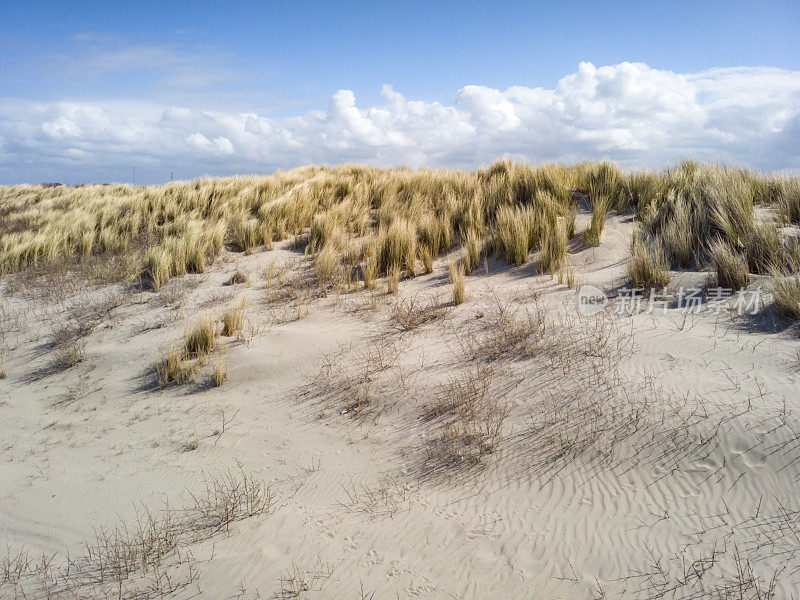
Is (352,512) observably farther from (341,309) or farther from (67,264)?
(67,264)

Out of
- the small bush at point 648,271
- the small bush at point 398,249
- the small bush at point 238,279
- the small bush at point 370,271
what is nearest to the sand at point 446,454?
the small bush at point 648,271

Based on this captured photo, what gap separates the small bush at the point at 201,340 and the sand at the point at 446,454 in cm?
18

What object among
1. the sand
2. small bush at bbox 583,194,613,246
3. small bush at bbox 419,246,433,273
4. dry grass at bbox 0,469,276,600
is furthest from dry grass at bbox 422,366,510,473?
small bush at bbox 583,194,613,246

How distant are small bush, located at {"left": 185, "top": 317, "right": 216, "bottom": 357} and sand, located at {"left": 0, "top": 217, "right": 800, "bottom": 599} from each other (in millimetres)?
176

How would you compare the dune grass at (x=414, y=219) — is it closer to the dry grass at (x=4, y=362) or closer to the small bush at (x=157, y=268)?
the small bush at (x=157, y=268)

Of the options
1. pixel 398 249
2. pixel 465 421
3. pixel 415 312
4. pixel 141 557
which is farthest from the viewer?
pixel 398 249

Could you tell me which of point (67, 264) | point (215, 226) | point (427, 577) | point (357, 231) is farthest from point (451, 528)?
point (67, 264)

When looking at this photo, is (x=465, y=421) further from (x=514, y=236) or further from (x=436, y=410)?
(x=514, y=236)

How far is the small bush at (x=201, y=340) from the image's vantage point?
6.40 metres

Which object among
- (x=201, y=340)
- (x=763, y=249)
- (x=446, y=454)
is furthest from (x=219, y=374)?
(x=763, y=249)

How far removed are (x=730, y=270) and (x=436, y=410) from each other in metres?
4.09

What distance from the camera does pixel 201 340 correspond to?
21.1ft

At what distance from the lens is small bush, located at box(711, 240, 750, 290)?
5.72 meters

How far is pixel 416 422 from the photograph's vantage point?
14.9 feet
